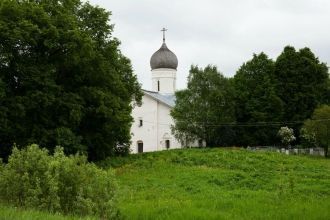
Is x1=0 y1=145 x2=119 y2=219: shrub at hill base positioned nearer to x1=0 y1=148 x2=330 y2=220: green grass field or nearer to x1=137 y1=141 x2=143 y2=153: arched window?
x1=0 y1=148 x2=330 y2=220: green grass field

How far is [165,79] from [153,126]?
882 centimetres

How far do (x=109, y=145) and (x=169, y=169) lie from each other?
21.1 feet

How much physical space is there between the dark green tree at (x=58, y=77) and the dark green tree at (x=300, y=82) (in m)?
28.0

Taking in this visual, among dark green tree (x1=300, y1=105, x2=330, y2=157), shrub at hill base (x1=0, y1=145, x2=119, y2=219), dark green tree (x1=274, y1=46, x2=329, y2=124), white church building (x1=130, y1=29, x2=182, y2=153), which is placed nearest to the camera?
shrub at hill base (x1=0, y1=145, x2=119, y2=219)

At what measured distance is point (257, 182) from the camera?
1036 inches

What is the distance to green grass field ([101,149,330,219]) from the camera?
16.9m

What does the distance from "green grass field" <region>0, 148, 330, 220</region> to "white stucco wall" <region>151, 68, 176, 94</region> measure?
3254cm

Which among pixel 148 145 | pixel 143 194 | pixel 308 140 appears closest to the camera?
pixel 143 194

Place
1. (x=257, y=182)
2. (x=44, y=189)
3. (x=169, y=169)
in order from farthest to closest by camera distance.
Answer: (x=169, y=169)
(x=257, y=182)
(x=44, y=189)

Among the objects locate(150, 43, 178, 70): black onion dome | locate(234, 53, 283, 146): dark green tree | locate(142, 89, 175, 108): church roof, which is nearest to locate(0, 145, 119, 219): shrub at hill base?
locate(234, 53, 283, 146): dark green tree

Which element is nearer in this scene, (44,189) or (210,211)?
(44,189)

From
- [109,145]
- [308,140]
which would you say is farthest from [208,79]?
[109,145]

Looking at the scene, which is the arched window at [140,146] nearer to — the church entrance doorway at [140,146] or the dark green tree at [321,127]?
the church entrance doorway at [140,146]

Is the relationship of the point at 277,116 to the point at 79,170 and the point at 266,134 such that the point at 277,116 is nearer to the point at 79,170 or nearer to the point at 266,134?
the point at 266,134
